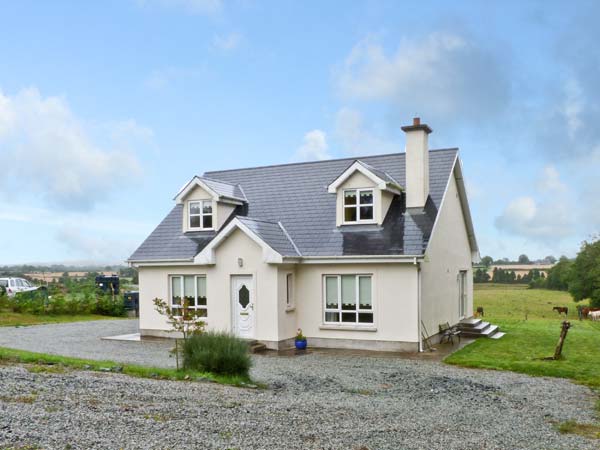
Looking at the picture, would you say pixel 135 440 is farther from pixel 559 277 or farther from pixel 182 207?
pixel 559 277

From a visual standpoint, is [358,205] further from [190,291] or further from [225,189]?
[190,291]

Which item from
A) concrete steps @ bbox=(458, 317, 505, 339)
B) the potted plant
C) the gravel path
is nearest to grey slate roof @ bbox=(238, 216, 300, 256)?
the potted plant

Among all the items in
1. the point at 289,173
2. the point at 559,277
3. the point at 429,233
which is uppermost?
the point at 289,173

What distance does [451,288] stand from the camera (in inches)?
915

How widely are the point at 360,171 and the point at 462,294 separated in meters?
8.13

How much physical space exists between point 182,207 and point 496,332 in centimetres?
1393

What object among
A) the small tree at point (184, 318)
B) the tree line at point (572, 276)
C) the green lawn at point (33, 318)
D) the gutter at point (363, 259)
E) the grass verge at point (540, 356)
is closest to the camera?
the small tree at point (184, 318)

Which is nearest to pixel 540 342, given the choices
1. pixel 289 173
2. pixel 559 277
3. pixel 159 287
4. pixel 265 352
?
pixel 265 352

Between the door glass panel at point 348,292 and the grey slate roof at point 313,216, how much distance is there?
37.5 inches

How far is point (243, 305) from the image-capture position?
2044cm

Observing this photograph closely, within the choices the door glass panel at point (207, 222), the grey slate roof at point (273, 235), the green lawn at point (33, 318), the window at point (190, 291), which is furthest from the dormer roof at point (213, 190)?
the green lawn at point (33, 318)

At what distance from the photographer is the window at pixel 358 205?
21.0 metres

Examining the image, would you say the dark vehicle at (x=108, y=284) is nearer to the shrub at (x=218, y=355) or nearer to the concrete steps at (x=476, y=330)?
the concrete steps at (x=476, y=330)

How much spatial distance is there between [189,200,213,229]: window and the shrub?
33.0 ft
